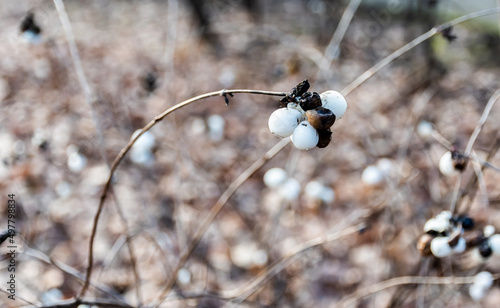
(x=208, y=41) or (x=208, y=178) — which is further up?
(x=208, y=41)

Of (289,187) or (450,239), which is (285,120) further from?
(289,187)

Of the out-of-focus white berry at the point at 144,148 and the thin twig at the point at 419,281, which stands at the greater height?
the out-of-focus white berry at the point at 144,148

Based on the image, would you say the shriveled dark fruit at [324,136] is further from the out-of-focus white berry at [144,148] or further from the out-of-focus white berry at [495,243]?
the out-of-focus white berry at [144,148]

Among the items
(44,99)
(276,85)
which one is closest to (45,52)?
(44,99)

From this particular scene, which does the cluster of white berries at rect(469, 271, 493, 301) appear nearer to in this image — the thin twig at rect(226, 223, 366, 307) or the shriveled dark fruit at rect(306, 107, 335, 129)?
the thin twig at rect(226, 223, 366, 307)

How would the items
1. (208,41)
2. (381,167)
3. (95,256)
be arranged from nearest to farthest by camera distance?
Result: (381,167)
(95,256)
(208,41)

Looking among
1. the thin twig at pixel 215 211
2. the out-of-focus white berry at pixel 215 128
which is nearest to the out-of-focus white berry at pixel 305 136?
the thin twig at pixel 215 211

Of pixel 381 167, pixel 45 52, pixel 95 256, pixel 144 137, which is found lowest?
pixel 95 256

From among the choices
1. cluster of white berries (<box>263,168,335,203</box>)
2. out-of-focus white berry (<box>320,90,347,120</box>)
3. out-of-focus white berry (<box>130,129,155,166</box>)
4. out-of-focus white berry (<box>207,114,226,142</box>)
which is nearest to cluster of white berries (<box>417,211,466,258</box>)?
out-of-focus white berry (<box>320,90,347,120</box>)

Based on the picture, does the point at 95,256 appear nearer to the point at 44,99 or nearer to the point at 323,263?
the point at 323,263
